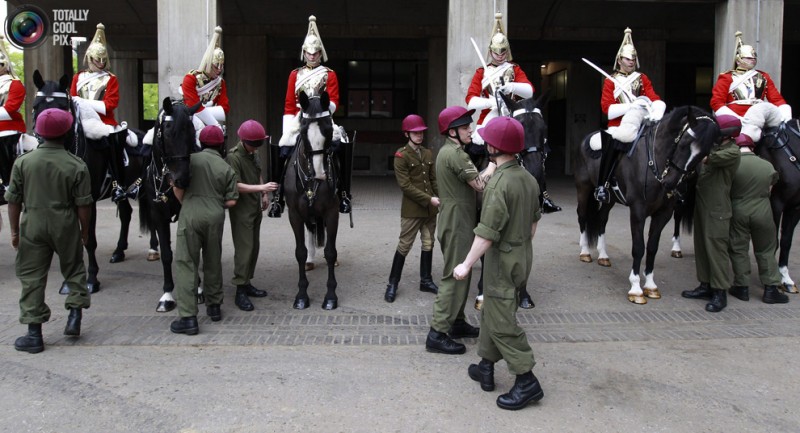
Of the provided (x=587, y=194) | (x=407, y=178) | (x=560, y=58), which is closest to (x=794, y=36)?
(x=560, y=58)

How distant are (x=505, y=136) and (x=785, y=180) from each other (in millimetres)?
4884

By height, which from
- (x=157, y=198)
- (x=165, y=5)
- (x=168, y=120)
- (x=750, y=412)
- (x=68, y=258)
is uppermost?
(x=165, y=5)

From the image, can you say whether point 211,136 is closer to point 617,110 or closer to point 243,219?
point 243,219

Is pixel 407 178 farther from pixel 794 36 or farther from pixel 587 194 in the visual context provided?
pixel 794 36

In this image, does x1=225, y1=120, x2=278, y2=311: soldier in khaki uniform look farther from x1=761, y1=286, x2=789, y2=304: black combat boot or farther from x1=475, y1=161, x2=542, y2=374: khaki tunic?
x1=761, y1=286, x2=789, y2=304: black combat boot

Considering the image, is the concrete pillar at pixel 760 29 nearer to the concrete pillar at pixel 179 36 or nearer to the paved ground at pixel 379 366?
the paved ground at pixel 379 366

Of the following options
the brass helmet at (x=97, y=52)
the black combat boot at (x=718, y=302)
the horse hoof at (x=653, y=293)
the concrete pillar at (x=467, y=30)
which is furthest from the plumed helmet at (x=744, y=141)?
the brass helmet at (x=97, y=52)

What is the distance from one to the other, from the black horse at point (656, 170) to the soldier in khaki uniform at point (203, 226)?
4246mm

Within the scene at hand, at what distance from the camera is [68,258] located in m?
5.46

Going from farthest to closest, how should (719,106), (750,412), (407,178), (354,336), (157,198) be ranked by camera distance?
(719,106) → (407,178) → (157,198) → (354,336) → (750,412)

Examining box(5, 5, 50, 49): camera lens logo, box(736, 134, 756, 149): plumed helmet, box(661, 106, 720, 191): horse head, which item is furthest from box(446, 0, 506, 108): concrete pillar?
box(5, 5, 50, 49): camera lens logo

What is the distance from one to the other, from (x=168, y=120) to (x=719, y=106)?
6800mm

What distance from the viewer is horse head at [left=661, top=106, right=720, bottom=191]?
6383 mm

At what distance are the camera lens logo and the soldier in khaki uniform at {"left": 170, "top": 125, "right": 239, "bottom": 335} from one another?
35.7 feet
